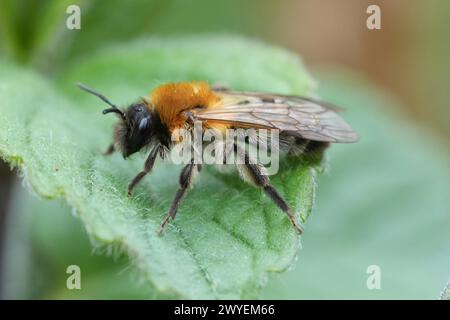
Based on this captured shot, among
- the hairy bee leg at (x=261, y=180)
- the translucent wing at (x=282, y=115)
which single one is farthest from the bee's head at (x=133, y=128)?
the hairy bee leg at (x=261, y=180)

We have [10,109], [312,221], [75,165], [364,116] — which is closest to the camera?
[75,165]

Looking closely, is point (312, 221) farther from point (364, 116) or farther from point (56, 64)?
point (56, 64)

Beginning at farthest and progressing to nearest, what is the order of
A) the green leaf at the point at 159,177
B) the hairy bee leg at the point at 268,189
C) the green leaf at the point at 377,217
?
the green leaf at the point at 377,217, the hairy bee leg at the point at 268,189, the green leaf at the point at 159,177

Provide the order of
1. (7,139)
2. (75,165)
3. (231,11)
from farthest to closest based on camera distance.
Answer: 1. (231,11)
2. (75,165)
3. (7,139)

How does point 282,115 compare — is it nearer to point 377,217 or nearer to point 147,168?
point 147,168

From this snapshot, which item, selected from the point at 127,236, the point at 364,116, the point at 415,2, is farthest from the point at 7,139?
the point at 415,2

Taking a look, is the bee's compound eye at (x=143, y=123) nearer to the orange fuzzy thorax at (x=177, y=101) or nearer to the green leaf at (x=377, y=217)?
the orange fuzzy thorax at (x=177, y=101)

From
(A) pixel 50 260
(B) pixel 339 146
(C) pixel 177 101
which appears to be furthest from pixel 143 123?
(B) pixel 339 146
